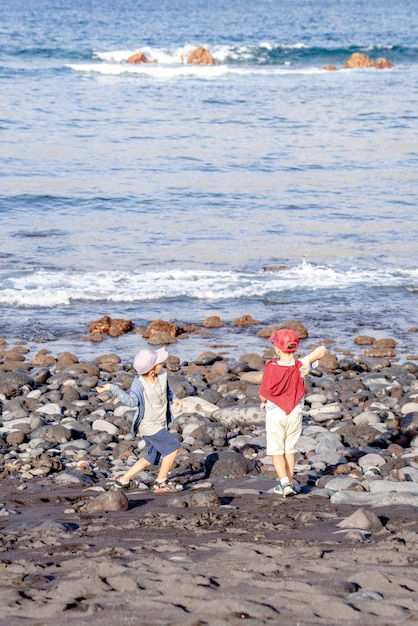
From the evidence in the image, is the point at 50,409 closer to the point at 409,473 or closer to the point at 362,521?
the point at 409,473

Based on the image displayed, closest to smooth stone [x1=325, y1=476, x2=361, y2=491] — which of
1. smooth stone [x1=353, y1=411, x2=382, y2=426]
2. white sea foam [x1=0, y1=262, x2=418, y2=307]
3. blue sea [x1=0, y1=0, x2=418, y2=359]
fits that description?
smooth stone [x1=353, y1=411, x2=382, y2=426]

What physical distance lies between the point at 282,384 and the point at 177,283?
854 centimetres

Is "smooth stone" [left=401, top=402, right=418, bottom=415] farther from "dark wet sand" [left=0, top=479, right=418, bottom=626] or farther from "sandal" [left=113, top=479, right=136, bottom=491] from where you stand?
"sandal" [left=113, top=479, right=136, bottom=491]

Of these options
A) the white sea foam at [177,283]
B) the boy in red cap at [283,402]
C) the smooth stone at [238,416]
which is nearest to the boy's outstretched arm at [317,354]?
the boy in red cap at [283,402]

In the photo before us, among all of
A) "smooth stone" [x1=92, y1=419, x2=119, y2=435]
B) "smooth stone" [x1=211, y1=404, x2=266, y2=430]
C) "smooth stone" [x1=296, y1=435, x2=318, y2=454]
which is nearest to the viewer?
"smooth stone" [x1=296, y1=435, x2=318, y2=454]

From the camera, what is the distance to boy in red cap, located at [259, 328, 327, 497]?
267 inches

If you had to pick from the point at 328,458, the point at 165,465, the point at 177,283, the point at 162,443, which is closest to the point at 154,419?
the point at 162,443

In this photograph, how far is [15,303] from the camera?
46.3 feet

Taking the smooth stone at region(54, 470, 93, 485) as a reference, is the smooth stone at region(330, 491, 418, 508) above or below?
above

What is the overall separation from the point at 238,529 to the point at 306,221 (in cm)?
1473

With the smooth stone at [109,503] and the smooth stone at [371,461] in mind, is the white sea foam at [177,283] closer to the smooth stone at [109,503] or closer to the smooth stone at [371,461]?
the smooth stone at [371,461]

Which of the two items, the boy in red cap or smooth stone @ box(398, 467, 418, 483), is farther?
smooth stone @ box(398, 467, 418, 483)

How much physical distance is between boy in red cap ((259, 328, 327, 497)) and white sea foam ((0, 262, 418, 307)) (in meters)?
7.76

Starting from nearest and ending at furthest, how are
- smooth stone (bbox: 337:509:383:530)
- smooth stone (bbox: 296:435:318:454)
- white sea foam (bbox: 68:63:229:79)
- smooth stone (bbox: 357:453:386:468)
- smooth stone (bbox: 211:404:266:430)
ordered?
smooth stone (bbox: 337:509:383:530) → smooth stone (bbox: 357:453:386:468) → smooth stone (bbox: 296:435:318:454) → smooth stone (bbox: 211:404:266:430) → white sea foam (bbox: 68:63:229:79)
